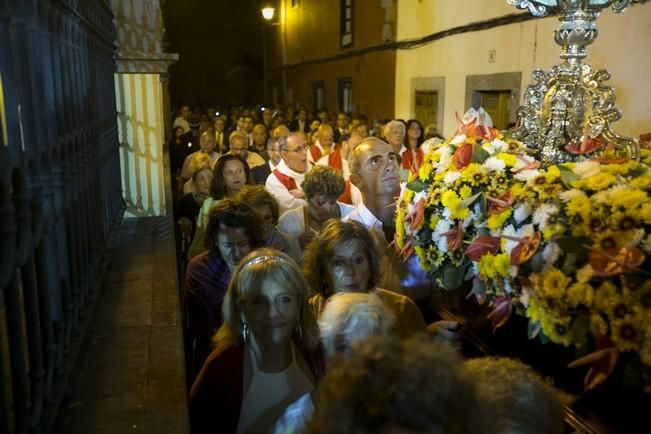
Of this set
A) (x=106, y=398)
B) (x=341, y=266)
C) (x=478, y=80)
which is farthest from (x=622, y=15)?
(x=106, y=398)

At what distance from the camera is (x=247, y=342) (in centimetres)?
251

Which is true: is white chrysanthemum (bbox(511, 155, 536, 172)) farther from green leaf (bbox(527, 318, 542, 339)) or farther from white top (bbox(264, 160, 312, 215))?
white top (bbox(264, 160, 312, 215))

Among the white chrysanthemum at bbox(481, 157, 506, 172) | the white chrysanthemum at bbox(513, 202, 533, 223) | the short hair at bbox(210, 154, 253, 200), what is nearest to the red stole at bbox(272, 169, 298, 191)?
the short hair at bbox(210, 154, 253, 200)

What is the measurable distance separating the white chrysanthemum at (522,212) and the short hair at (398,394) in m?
1.46

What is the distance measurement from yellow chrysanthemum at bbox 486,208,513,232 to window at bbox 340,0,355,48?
13.7m

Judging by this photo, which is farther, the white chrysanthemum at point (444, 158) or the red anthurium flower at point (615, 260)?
the white chrysanthemum at point (444, 158)

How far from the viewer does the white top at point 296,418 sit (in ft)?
6.14

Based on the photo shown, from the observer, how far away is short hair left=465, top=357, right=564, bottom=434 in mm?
1700

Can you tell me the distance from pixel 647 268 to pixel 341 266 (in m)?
1.33

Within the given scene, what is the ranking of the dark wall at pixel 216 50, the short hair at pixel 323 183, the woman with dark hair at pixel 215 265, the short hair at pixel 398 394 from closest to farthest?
1. the short hair at pixel 398 394
2. the woman with dark hair at pixel 215 265
3. the short hair at pixel 323 183
4. the dark wall at pixel 216 50

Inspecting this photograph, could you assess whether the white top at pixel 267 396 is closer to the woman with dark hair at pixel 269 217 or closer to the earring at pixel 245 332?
the earring at pixel 245 332

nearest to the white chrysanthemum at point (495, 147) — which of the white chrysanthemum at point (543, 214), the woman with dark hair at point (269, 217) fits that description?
the white chrysanthemum at point (543, 214)

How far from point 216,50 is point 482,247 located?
28.9 m

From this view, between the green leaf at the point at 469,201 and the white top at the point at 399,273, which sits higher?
the green leaf at the point at 469,201
